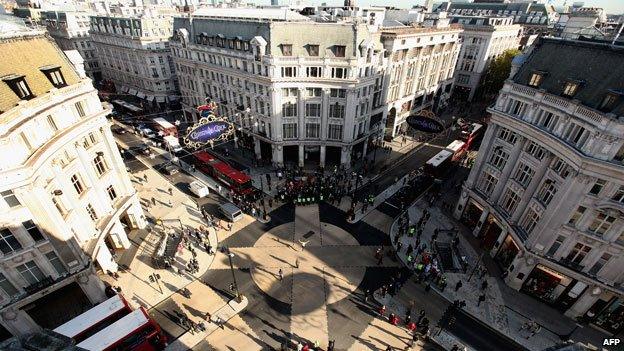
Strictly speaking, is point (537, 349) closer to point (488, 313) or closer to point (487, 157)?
point (488, 313)

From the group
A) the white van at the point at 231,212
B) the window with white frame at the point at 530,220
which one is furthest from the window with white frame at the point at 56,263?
the window with white frame at the point at 530,220

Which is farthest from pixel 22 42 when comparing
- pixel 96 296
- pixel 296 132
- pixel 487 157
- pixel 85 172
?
pixel 487 157

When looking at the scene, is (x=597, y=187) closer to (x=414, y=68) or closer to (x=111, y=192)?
(x=414, y=68)

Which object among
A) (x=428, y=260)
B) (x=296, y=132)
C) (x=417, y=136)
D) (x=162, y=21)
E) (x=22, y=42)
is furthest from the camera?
(x=162, y=21)

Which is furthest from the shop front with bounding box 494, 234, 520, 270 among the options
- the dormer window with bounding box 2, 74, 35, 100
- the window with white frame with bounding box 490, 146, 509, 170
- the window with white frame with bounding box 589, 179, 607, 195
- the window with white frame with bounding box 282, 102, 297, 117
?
the dormer window with bounding box 2, 74, 35, 100

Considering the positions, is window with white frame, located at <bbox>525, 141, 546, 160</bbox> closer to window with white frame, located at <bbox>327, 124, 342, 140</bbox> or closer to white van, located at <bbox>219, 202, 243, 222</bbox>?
window with white frame, located at <bbox>327, 124, 342, 140</bbox>

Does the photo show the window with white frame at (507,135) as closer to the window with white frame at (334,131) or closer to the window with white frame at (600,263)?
the window with white frame at (600,263)

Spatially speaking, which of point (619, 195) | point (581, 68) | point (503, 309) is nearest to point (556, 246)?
point (619, 195)
